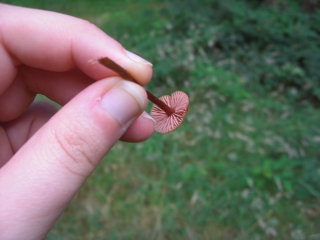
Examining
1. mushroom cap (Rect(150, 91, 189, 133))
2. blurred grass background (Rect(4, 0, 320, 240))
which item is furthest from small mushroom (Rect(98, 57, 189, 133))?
blurred grass background (Rect(4, 0, 320, 240))

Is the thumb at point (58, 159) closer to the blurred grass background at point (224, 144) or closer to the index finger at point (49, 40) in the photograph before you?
the index finger at point (49, 40)

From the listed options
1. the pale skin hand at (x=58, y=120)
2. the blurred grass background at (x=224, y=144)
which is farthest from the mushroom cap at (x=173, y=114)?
→ the blurred grass background at (x=224, y=144)

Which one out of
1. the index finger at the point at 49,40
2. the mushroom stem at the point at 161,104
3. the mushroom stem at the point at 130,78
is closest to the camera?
the mushroom stem at the point at 130,78

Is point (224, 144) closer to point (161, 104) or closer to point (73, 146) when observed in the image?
point (161, 104)

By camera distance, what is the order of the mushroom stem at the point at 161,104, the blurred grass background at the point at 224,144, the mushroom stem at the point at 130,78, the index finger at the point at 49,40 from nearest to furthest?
the mushroom stem at the point at 130,78
the mushroom stem at the point at 161,104
the index finger at the point at 49,40
the blurred grass background at the point at 224,144

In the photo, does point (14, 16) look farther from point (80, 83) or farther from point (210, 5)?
point (210, 5)

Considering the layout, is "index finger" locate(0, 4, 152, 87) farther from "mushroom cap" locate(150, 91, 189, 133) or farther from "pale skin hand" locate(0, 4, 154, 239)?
"mushroom cap" locate(150, 91, 189, 133)

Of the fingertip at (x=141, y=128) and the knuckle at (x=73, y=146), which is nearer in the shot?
the knuckle at (x=73, y=146)

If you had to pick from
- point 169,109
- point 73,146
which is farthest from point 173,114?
point 73,146

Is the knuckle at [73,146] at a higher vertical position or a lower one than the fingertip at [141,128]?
higher
